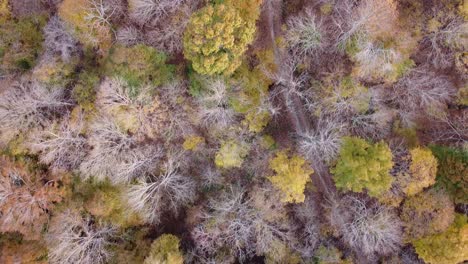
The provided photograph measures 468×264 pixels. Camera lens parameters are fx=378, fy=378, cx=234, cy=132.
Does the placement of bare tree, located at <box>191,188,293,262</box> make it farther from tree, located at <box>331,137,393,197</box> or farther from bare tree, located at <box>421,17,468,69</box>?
bare tree, located at <box>421,17,468,69</box>

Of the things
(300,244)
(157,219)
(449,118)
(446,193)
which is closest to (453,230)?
(446,193)

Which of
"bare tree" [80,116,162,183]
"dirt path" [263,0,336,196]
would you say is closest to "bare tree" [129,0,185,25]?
"dirt path" [263,0,336,196]

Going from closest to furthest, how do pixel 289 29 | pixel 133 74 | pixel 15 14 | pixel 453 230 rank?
pixel 453 230
pixel 133 74
pixel 289 29
pixel 15 14

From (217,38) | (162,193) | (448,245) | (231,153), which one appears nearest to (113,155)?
(162,193)

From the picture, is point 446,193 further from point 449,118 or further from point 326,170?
point 326,170

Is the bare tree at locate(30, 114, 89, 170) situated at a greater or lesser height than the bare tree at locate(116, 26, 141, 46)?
lesser

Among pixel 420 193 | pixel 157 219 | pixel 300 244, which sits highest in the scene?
pixel 420 193
